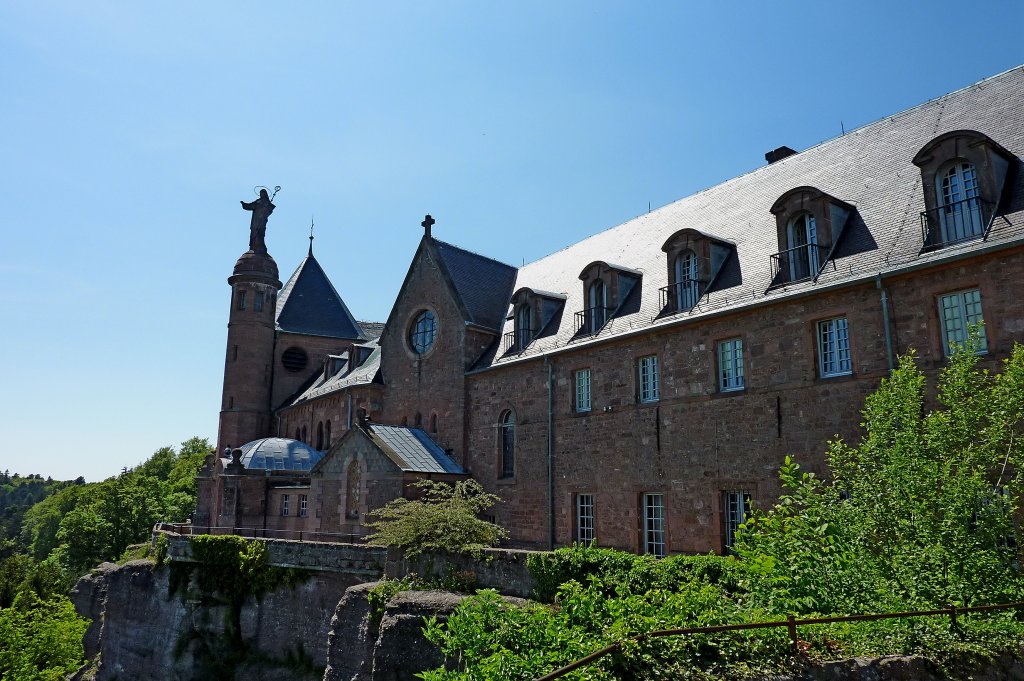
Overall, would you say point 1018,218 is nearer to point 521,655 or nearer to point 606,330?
point 606,330

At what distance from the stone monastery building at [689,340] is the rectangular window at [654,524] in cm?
5

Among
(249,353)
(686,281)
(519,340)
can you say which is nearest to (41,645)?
(249,353)

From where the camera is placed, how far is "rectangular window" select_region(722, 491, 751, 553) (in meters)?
18.3

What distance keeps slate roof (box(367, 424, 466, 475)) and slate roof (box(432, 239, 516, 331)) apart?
484cm

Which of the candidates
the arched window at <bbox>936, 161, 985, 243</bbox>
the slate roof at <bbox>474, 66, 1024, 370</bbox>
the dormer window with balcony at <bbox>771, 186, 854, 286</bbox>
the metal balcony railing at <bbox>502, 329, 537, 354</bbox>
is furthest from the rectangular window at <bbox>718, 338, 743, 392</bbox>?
the metal balcony railing at <bbox>502, 329, 537, 354</bbox>

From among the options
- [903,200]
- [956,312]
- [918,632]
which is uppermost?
[903,200]

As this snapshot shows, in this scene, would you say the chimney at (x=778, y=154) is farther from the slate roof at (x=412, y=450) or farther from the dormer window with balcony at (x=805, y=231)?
the slate roof at (x=412, y=450)

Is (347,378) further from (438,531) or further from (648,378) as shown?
(648,378)

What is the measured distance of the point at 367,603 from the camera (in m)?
18.8

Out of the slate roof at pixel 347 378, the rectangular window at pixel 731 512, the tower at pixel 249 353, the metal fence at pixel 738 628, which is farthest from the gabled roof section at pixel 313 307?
the metal fence at pixel 738 628

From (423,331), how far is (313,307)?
20.8 meters

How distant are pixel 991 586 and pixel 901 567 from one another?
1031mm

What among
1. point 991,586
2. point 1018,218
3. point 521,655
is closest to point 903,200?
point 1018,218

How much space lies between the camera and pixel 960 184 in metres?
15.8
